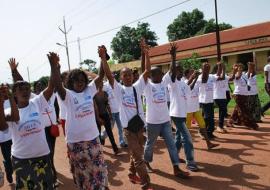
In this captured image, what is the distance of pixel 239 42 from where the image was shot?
43062mm

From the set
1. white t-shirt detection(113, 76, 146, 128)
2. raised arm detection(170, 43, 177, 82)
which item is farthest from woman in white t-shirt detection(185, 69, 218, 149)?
white t-shirt detection(113, 76, 146, 128)

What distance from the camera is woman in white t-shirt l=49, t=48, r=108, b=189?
15.8ft

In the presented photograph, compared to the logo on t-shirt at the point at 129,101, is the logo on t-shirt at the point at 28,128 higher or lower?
lower

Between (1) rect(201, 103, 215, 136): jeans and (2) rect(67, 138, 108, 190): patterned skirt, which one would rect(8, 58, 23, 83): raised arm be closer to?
(2) rect(67, 138, 108, 190): patterned skirt

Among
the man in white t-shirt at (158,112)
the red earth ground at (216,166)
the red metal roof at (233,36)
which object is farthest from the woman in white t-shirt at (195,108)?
the red metal roof at (233,36)

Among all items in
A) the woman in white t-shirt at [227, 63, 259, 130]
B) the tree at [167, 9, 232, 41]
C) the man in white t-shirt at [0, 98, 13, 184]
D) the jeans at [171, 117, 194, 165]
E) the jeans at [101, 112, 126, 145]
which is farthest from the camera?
the tree at [167, 9, 232, 41]

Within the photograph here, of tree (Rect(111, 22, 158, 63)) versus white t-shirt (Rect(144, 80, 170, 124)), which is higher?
tree (Rect(111, 22, 158, 63))

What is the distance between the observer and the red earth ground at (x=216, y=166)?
6.18 metres

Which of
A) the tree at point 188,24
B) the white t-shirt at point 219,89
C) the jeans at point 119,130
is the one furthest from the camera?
the tree at point 188,24

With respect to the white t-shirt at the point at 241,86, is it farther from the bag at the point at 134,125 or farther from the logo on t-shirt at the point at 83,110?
the logo on t-shirt at the point at 83,110

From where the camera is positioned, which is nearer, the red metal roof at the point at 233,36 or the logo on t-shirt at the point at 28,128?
the logo on t-shirt at the point at 28,128

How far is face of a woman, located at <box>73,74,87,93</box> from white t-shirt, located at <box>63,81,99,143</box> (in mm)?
61

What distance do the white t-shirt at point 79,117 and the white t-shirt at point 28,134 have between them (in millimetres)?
382

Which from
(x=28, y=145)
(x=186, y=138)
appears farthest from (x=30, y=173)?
(x=186, y=138)
